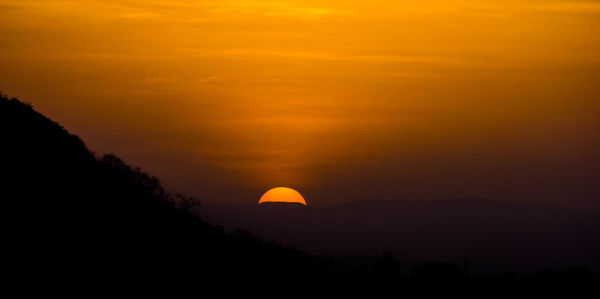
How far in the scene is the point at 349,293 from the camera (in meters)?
79.1

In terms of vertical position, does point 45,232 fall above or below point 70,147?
below

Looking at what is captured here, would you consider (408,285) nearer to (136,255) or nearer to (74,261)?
(136,255)

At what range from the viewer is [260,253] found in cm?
7769

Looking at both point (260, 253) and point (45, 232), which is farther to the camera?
point (260, 253)

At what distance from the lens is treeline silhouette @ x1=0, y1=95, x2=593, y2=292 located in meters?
53.4

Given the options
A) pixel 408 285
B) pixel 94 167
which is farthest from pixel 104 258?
pixel 408 285

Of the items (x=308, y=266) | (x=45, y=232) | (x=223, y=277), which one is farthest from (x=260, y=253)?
(x=45, y=232)

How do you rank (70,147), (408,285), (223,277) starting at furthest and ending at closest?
(408,285)
(70,147)
(223,277)

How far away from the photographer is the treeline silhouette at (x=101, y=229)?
5338 cm

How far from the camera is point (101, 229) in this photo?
2350 inches

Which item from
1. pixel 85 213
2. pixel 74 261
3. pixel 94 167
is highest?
pixel 94 167

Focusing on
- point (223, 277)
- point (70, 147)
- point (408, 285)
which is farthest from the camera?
point (408, 285)

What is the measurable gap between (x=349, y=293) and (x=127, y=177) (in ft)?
78.7

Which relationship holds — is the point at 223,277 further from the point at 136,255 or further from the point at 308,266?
the point at 308,266
